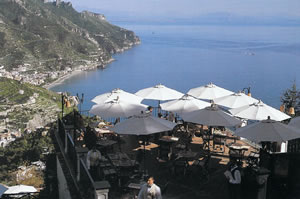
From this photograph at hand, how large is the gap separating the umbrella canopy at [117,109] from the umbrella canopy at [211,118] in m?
2.37

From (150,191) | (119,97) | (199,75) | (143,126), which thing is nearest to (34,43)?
(199,75)

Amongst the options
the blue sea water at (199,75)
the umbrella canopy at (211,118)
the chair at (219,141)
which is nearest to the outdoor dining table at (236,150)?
the umbrella canopy at (211,118)

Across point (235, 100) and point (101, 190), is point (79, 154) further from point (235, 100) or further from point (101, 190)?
point (235, 100)

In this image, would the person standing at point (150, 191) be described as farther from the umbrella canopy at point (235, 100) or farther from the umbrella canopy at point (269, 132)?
the umbrella canopy at point (235, 100)

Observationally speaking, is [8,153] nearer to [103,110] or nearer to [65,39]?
[103,110]

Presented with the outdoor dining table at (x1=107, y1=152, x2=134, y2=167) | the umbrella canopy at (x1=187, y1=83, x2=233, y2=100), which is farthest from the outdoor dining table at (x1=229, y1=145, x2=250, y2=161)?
the umbrella canopy at (x1=187, y1=83, x2=233, y2=100)

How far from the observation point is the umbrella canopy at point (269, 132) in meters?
9.00

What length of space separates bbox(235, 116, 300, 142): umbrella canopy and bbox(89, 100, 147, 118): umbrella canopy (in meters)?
4.46

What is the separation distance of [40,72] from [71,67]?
17362mm

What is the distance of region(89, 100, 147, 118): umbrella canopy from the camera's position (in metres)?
12.7

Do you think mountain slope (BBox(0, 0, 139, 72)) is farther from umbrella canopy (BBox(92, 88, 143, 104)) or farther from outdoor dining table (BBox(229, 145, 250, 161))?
outdoor dining table (BBox(229, 145, 250, 161))

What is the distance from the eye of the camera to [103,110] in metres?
13.0

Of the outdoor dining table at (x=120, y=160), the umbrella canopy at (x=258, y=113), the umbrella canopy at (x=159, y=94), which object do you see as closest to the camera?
the outdoor dining table at (x=120, y=160)

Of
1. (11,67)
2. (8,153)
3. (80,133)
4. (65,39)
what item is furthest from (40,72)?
(80,133)
